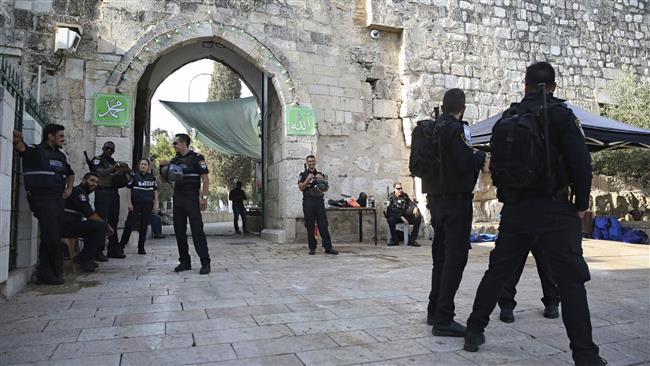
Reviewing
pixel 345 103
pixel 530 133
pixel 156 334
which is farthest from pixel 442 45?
pixel 156 334

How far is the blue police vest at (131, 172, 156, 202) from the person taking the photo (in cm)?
693

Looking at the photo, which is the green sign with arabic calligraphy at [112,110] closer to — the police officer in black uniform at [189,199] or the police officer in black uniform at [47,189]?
the police officer in black uniform at [189,199]

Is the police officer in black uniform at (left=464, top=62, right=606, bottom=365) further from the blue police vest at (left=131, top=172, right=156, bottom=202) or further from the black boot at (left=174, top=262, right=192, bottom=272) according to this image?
the blue police vest at (left=131, top=172, right=156, bottom=202)

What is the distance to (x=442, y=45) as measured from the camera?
31.9ft

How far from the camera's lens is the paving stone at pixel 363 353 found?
7.72ft

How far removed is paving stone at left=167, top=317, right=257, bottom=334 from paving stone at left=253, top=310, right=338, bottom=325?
8 centimetres

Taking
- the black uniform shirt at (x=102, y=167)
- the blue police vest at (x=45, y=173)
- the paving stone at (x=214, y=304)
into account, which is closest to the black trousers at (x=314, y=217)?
the black uniform shirt at (x=102, y=167)

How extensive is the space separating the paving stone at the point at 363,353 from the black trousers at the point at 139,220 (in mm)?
5145

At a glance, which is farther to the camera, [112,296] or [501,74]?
[501,74]

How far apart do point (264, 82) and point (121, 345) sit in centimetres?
825

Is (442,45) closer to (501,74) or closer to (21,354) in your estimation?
(501,74)

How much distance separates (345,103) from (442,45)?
2612 millimetres

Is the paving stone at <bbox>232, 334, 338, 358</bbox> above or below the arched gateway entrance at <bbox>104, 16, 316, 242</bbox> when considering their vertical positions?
below

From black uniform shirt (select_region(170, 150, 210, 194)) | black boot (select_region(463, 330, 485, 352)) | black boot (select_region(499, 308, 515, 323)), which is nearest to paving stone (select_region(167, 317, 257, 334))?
black boot (select_region(463, 330, 485, 352))
